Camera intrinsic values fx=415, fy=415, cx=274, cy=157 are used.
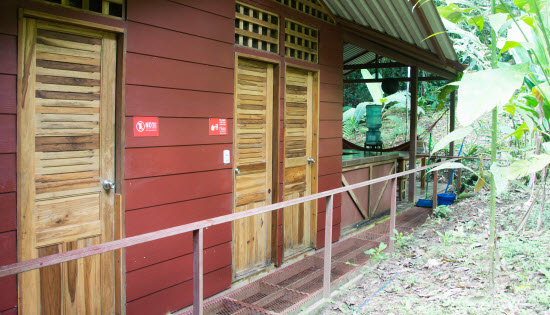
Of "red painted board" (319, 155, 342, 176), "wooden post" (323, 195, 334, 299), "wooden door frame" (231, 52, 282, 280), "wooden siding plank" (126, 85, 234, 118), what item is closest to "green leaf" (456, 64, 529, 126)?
"wooden post" (323, 195, 334, 299)

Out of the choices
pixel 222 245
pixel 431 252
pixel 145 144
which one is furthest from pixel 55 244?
pixel 431 252

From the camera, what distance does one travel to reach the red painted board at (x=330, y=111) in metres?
4.96

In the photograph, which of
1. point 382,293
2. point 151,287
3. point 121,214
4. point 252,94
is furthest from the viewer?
point 252,94

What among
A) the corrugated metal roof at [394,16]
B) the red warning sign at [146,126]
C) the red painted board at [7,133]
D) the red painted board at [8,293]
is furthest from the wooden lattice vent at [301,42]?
the red painted board at [8,293]

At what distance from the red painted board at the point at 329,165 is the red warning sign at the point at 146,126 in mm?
2439

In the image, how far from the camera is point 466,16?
8.64ft

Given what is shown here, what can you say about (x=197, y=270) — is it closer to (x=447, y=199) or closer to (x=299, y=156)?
(x=299, y=156)

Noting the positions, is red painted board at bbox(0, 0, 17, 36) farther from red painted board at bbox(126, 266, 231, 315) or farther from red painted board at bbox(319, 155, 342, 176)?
red painted board at bbox(319, 155, 342, 176)

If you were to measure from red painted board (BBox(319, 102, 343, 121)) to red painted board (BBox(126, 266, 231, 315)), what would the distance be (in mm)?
2212

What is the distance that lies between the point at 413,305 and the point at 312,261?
5.62ft

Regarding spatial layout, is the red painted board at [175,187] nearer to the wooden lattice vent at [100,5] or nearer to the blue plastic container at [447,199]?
the wooden lattice vent at [100,5]

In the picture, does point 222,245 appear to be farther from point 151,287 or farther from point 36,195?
point 36,195

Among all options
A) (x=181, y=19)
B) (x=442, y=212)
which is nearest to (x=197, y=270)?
(x=181, y=19)

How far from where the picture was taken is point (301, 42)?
4.61 meters
